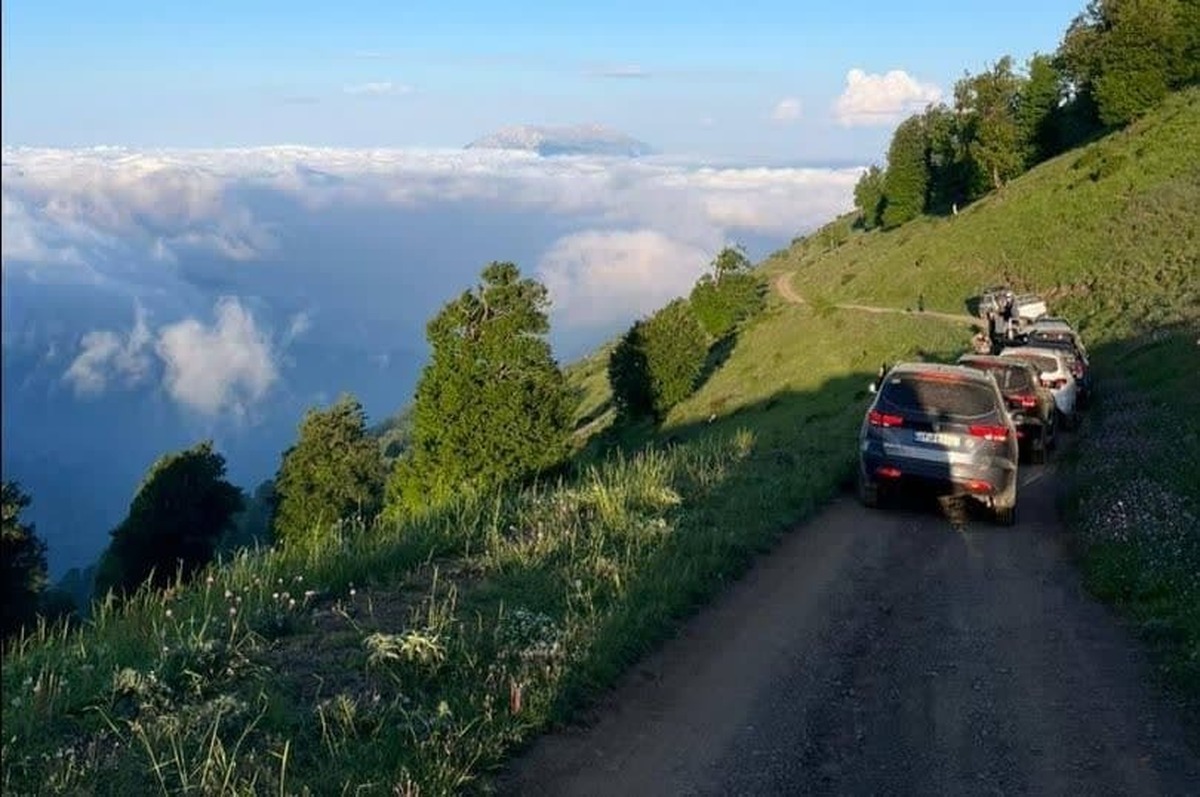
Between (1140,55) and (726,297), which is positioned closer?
(1140,55)

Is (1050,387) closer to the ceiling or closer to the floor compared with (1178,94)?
closer to the floor

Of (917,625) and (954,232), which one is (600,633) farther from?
(954,232)

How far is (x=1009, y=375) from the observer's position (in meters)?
20.7

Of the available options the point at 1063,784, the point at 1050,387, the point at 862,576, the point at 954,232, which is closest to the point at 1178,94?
the point at 954,232

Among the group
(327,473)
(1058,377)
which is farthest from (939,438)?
(327,473)

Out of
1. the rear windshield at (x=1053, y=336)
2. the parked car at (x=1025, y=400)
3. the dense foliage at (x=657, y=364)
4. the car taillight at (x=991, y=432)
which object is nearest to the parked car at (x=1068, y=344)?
the rear windshield at (x=1053, y=336)

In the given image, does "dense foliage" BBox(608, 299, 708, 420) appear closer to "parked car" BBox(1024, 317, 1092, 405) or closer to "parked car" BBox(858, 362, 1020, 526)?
"parked car" BBox(1024, 317, 1092, 405)

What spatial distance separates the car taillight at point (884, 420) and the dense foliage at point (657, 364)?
1758 inches

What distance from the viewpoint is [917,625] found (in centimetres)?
890

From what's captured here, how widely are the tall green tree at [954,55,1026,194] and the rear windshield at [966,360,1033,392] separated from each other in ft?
180

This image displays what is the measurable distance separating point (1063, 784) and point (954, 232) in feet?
204

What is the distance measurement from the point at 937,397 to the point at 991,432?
73 cm

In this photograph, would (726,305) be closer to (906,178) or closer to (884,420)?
(906,178)

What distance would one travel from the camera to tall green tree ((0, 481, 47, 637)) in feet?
104
